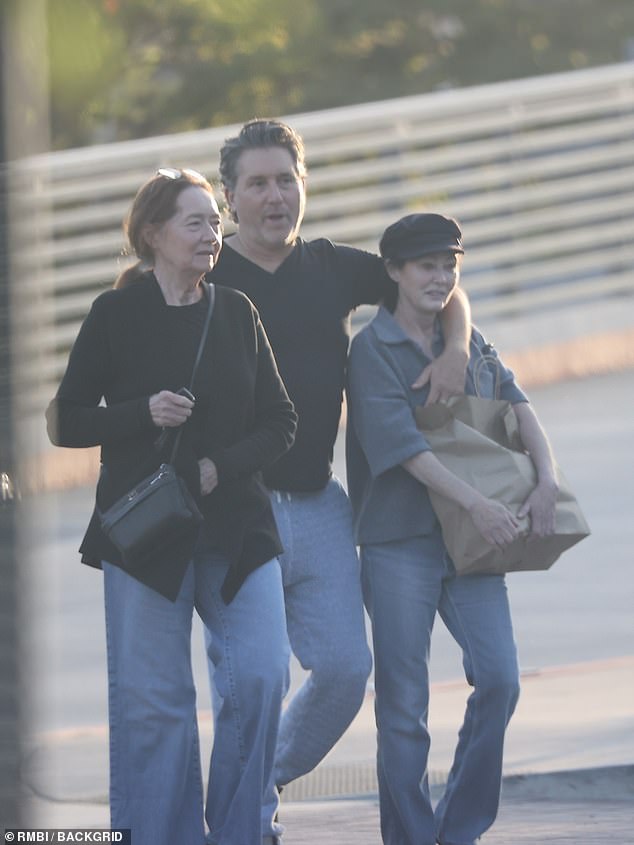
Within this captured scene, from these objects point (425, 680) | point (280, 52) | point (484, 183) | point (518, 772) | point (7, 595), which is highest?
point (280, 52)

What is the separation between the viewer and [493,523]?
5.09 m

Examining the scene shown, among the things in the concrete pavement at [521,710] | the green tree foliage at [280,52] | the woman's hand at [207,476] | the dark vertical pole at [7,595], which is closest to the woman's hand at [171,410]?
the woman's hand at [207,476]

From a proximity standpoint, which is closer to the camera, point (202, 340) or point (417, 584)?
point (202, 340)

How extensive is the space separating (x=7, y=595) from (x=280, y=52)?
1601 cm

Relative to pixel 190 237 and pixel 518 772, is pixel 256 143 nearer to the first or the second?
pixel 190 237

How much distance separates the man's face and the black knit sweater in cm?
32

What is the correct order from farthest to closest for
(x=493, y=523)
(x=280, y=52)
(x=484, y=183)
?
(x=280, y=52), (x=484, y=183), (x=493, y=523)

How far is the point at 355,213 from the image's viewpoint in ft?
46.5

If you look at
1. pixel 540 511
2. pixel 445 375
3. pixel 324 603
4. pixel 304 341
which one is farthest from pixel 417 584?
pixel 304 341

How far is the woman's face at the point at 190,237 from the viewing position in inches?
192

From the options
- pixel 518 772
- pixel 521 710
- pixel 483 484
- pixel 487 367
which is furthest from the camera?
pixel 521 710

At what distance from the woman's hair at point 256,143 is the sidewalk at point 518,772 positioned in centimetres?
180

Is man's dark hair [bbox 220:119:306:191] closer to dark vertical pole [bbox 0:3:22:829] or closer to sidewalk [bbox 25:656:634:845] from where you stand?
sidewalk [bbox 25:656:634:845]

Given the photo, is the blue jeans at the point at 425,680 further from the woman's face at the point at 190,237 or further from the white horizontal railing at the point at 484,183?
the white horizontal railing at the point at 484,183
